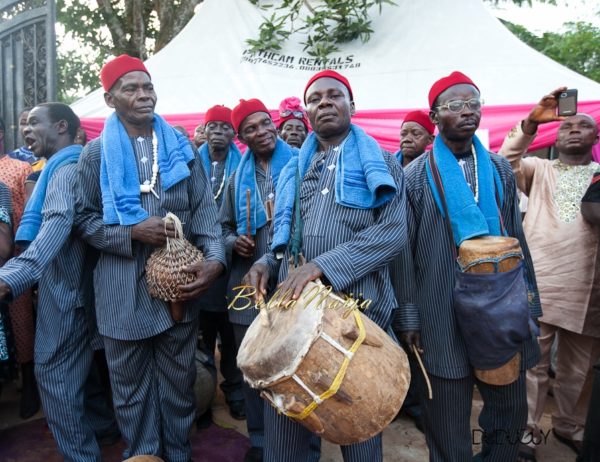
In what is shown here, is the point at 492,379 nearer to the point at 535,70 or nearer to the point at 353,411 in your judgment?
the point at 353,411

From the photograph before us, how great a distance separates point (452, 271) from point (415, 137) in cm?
221

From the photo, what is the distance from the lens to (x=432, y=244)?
248 centimetres

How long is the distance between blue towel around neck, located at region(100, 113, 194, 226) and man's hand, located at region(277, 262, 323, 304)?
1.00m

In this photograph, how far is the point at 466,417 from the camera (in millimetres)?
2494

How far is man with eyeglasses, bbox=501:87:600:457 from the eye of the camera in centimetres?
321

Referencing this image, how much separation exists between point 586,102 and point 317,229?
13.1 feet

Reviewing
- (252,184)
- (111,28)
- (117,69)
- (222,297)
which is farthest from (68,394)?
(111,28)

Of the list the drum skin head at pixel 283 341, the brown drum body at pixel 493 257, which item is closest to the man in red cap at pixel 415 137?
the brown drum body at pixel 493 257

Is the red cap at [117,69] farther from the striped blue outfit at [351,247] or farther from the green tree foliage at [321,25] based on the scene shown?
the green tree foliage at [321,25]

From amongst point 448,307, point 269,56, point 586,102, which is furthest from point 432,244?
point 269,56

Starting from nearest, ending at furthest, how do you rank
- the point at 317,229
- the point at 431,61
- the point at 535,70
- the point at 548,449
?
the point at 317,229
the point at 548,449
the point at 535,70
the point at 431,61

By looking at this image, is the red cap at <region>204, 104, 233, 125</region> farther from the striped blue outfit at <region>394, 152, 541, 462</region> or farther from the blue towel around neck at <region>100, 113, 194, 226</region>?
the striped blue outfit at <region>394, 152, 541, 462</region>

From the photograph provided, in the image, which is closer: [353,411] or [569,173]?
[353,411]

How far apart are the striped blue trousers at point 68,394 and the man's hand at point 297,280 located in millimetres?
1547
